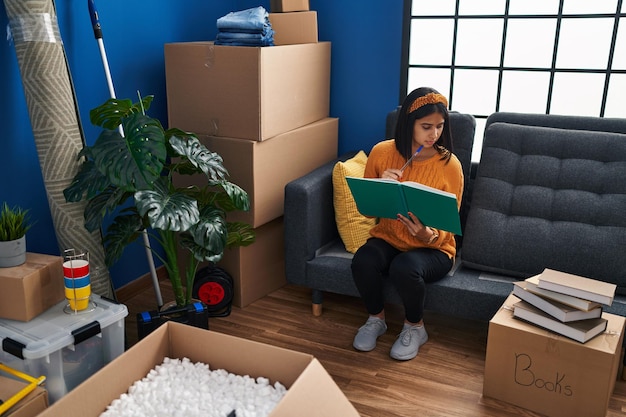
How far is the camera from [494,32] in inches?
124

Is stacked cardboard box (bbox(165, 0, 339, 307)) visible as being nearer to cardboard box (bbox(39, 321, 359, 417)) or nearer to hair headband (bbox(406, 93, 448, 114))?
hair headband (bbox(406, 93, 448, 114))

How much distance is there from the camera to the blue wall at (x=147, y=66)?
94.9 inches

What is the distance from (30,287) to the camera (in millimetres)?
2021

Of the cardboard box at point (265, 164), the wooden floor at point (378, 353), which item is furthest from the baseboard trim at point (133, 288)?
the cardboard box at point (265, 164)

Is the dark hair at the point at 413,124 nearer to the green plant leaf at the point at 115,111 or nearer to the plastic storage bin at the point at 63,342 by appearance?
the green plant leaf at the point at 115,111

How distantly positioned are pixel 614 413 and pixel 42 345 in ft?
6.17

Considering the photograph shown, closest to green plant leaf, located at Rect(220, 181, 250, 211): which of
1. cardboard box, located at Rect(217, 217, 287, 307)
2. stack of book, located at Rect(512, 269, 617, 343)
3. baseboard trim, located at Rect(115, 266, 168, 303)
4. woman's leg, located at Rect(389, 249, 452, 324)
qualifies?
cardboard box, located at Rect(217, 217, 287, 307)

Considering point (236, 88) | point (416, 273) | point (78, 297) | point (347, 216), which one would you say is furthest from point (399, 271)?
point (78, 297)

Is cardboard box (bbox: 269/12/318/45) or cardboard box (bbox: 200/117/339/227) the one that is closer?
cardboard box (bbox: 200/117/339/227)

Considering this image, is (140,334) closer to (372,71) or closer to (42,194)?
(42,194)

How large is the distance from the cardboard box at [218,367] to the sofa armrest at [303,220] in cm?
111

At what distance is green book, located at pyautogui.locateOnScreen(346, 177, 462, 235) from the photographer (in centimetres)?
220

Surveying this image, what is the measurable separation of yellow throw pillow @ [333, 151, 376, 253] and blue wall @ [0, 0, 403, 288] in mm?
598

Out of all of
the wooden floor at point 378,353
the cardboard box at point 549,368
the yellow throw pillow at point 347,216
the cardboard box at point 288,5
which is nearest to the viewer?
the cardboard box at point 549,368
